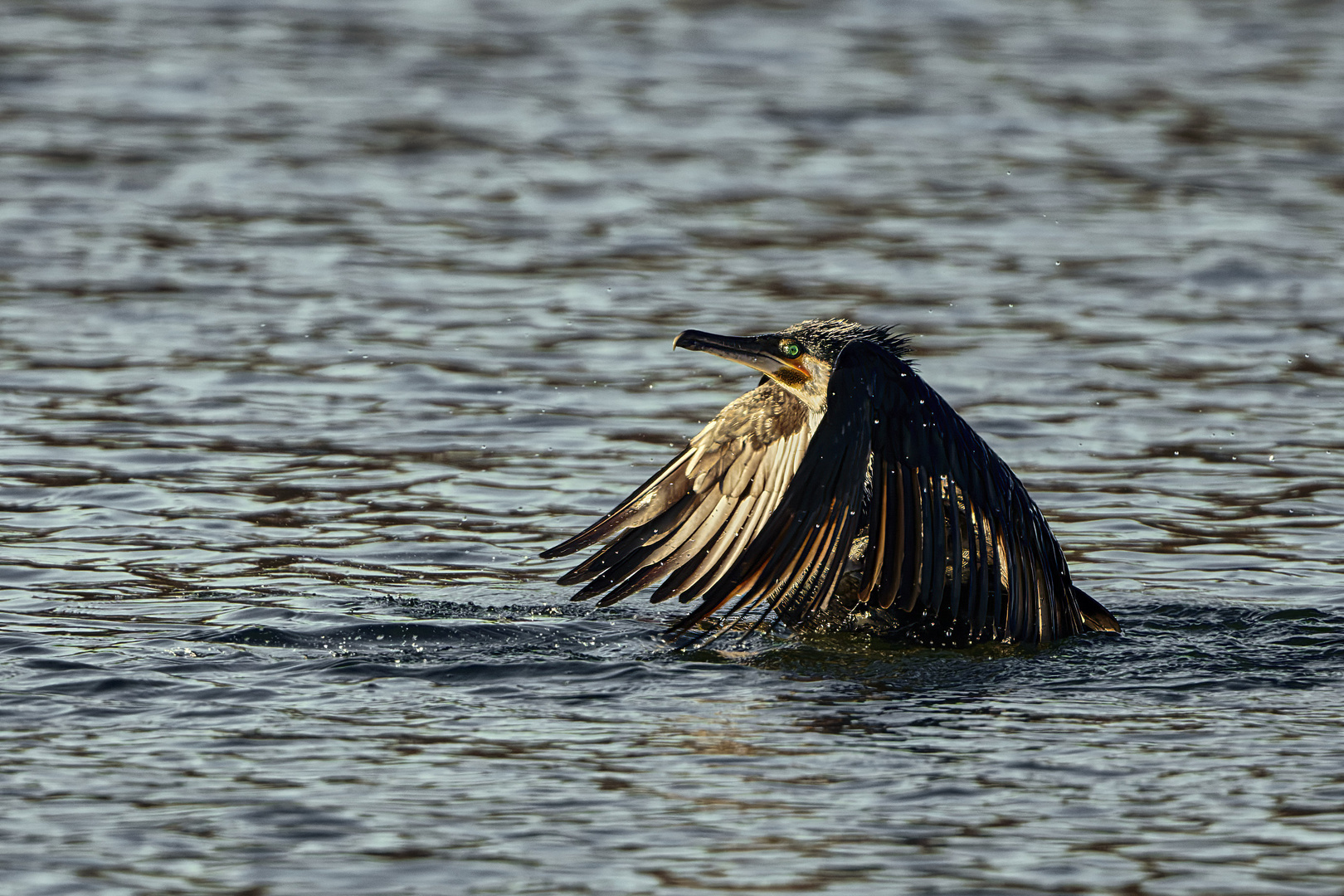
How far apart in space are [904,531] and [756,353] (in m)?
1.01

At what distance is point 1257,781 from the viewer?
5289 millimetres

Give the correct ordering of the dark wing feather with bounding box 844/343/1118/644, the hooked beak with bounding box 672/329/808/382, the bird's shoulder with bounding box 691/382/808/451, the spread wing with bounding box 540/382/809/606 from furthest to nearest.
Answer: the bird's shoulder with bounding box 691/382/808/451 < the spread wing with bounding box 540/382/809/606 < the hooked beak with bounding box 672/329/808/382 < the dark wing feather with bounding box 844/343/1118/644

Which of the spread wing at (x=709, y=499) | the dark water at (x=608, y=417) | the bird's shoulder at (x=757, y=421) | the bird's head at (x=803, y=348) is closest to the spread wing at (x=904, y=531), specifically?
the dark water at (x=608, y=417)

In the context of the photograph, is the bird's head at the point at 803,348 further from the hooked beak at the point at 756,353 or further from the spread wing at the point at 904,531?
the spread wing at the point at 904,531

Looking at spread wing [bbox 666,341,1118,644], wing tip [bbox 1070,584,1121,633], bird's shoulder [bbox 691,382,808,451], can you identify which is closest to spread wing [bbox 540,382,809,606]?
bird's shoulder [bbox 691,382,808,451]

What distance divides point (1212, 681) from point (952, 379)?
4.39m

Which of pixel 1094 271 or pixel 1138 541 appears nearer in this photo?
pixel 1138 541

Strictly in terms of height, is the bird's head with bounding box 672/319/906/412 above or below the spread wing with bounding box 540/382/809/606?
above

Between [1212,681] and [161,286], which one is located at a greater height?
[161,286]

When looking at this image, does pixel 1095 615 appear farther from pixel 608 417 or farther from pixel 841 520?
pixel 608 417

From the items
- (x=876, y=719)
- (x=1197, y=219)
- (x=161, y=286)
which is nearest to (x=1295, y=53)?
(x=1197, y=219)

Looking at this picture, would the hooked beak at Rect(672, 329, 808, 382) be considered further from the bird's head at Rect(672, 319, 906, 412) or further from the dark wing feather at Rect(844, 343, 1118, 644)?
the dark wing feather at Rect(844, 343, 1118, 644)

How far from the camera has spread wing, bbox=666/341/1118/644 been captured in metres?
5.98

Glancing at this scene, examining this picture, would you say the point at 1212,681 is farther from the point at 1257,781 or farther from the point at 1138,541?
the point at 1138,541
